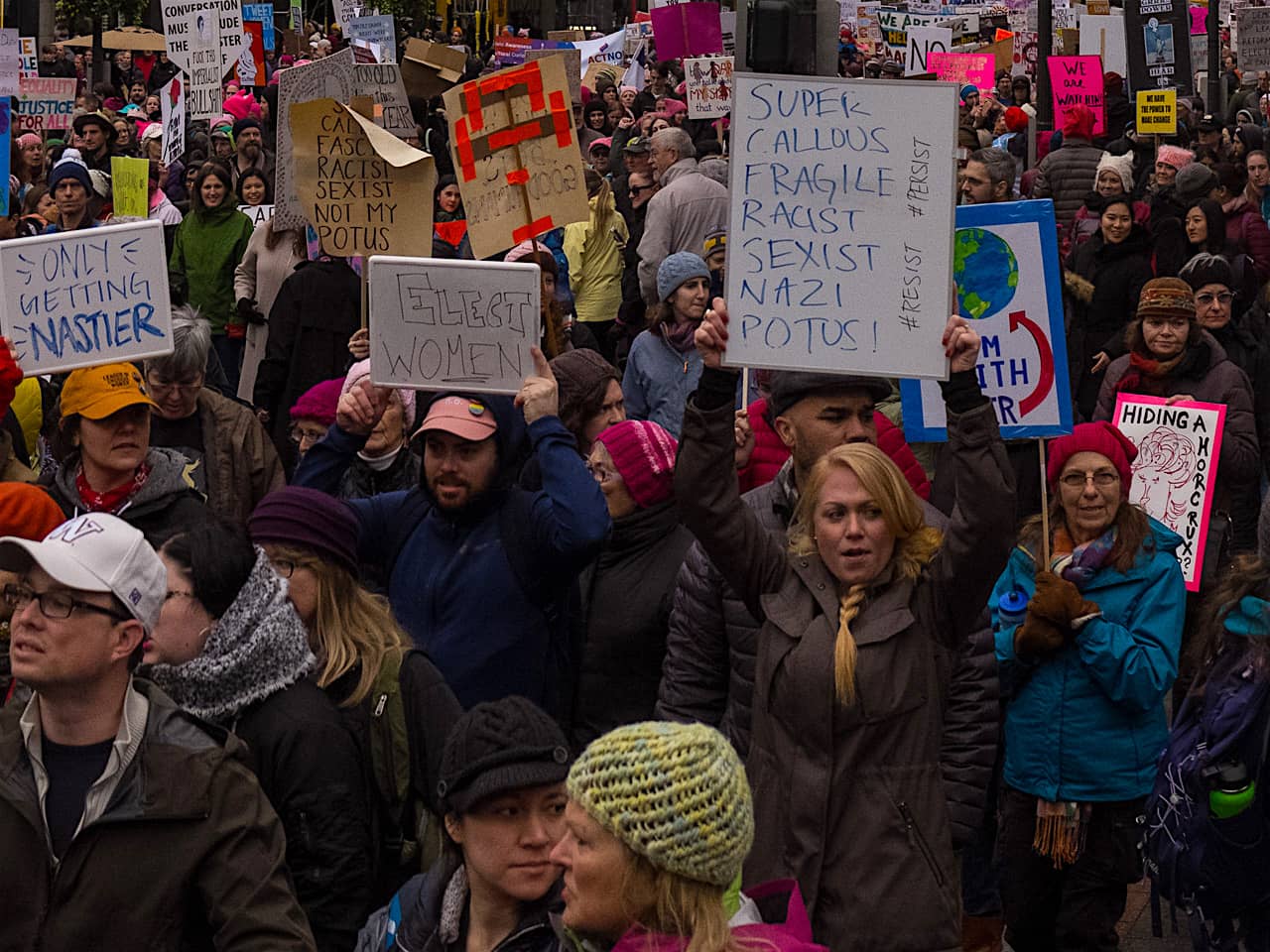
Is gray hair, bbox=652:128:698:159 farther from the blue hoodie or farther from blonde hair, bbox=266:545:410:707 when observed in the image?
blonde hair, bbox=266:545:410:707

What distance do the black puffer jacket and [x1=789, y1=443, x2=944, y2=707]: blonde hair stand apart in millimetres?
278

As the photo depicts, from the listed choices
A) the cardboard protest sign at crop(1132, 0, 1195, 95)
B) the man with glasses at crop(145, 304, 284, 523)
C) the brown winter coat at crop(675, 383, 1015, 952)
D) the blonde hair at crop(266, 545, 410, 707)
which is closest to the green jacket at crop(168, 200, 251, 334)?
the man with glasses at crop(145, 304, 284, 523)

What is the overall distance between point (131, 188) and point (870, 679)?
31.7 ft

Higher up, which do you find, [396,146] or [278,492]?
[396,146]

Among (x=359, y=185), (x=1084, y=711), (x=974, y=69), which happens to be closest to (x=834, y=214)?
(x=1084, y=711)

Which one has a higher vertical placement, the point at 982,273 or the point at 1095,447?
the point at 982,273

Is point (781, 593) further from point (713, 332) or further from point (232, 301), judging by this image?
point (232, 301)

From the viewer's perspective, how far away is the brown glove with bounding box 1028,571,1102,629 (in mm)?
5023

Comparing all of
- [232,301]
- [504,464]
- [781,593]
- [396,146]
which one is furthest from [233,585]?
[232,301]

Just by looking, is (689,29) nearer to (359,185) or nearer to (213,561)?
(359,185)

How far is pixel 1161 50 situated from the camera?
67.8ft

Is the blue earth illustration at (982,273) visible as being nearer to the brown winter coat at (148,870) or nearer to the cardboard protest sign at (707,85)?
the brown winter coat at (148,870)

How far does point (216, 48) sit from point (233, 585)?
13.8 metres

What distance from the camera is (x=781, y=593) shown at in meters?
4.04
